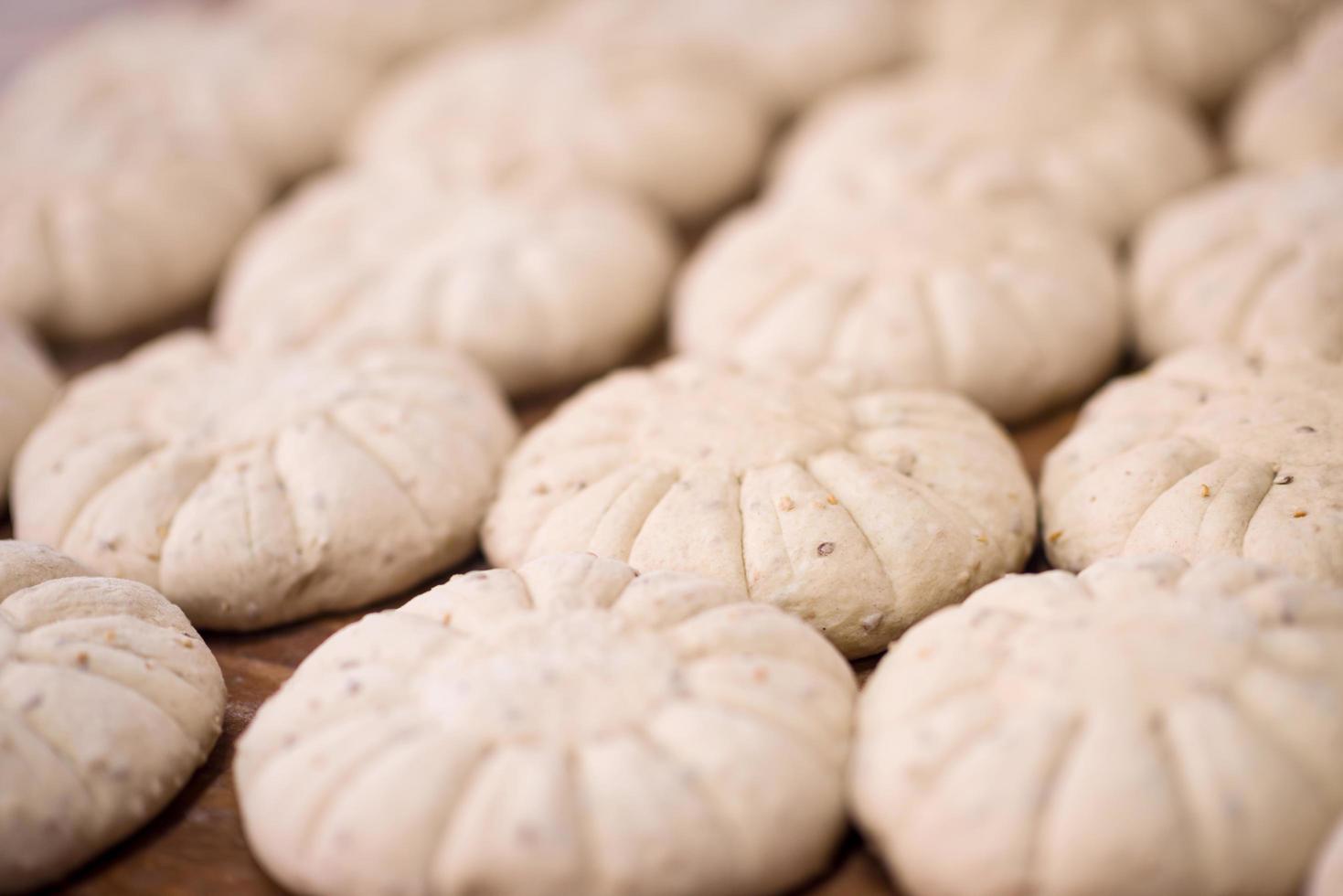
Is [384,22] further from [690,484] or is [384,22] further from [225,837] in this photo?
[225,837]

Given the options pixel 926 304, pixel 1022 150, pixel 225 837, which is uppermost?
pixel 1022 150

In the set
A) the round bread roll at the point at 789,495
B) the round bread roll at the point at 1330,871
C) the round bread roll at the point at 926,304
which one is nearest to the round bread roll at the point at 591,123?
the round bread roll at the point at 926,304

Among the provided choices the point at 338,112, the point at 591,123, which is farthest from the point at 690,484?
the point at 338,112

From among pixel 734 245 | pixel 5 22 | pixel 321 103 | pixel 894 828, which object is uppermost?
pixel 5 22

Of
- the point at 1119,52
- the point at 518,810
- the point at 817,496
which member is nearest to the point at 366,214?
the point at 817,496

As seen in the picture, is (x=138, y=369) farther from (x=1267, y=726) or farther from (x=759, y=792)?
(x=1267, y=726)

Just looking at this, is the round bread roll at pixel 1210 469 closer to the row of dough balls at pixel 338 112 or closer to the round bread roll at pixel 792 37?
the row of dough balls at pixel 338 112
